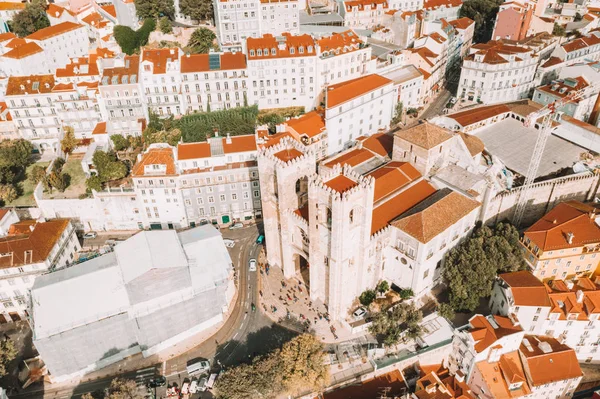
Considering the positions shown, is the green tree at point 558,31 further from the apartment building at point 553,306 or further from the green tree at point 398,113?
the apartment building at point 553,306

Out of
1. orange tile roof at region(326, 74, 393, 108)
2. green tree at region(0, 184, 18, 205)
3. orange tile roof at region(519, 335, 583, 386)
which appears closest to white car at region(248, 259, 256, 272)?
orange tile roof at region(326, 74, 393, 108)

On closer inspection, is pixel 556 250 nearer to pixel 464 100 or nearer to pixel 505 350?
pixel 505 350

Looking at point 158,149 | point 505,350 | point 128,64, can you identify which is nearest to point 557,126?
point 505,350

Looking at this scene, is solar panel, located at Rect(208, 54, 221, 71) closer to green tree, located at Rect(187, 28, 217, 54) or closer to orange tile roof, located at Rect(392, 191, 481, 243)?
green tree, located at Rect(187, 28, 217, 54)

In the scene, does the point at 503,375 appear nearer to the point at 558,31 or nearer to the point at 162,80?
the point at 162,80

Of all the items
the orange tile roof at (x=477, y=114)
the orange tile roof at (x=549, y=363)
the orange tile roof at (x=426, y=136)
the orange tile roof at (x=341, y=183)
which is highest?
the orange tile roof at (x=341, y=183)

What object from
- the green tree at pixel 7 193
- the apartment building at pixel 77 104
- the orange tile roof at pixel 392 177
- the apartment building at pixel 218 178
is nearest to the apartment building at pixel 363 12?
the apartment building at pixel 218 178
